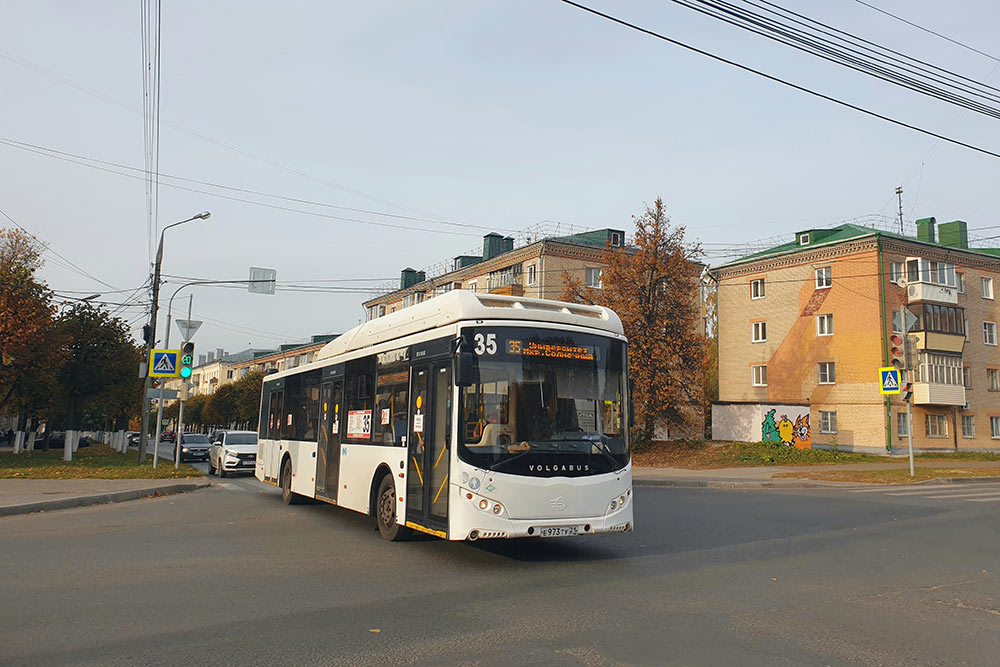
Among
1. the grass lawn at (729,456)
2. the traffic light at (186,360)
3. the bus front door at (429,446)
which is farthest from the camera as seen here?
the grass lawn at (729,456)

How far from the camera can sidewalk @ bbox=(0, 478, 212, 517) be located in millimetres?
14508

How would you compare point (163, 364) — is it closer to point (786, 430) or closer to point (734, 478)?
point (734, 478)

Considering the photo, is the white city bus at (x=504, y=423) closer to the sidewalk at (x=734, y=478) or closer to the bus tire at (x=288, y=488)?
the bus tire at (x=288, y=488)

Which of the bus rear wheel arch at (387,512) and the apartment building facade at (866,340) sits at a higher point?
the apartment building facade at (866,340)

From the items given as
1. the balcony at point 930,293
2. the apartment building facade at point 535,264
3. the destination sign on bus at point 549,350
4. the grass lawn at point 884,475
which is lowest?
the grass lawn at point 884,475

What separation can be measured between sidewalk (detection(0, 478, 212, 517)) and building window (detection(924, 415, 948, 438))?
3766 cm

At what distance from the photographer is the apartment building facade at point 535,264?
49906 millimetres

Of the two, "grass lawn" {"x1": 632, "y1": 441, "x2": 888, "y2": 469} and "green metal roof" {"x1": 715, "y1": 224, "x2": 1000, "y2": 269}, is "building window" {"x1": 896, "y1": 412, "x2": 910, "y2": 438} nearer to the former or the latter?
"grass lawn" {"x1": 632, "y1": 441, "x2": 888, "y2": 469}

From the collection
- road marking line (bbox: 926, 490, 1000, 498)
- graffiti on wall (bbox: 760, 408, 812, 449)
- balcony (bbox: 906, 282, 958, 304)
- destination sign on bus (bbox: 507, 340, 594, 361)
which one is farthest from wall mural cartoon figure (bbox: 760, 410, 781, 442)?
destination sign on bus (bbox: 507, 340, 594, 361)

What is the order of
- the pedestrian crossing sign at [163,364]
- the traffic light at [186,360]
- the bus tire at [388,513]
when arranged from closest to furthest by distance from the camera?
the bus tire at [388,513] → the pedestrian crossing sign at [163,364] → the traffic light at [186,360]

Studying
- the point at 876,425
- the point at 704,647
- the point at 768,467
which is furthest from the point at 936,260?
the point at 704,647

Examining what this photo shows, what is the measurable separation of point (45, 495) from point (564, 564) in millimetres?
12290

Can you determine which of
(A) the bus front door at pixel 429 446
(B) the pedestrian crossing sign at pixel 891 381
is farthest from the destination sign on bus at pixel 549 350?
(B) the pedestrian crossing sign at pixel 891 381

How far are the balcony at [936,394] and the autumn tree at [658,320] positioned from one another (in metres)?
14.0
